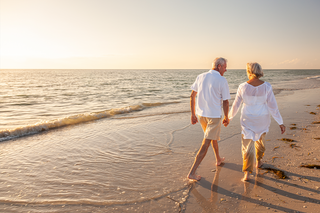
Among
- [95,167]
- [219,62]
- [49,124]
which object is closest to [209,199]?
[219,62]

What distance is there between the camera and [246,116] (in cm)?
338

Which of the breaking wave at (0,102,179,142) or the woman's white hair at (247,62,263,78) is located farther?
the breaking wave at (0,102,179,142)

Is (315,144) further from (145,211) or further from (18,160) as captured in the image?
(18,160)

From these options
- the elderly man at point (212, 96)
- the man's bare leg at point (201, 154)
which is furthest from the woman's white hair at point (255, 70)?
the man's bare leg at point (201, 154)

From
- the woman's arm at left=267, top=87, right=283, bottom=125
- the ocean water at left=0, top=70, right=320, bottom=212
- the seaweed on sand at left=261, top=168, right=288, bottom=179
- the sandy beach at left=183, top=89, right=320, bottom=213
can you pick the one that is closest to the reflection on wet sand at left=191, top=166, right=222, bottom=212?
the sandy beach at left=183, top=89, right=320, bottom=213

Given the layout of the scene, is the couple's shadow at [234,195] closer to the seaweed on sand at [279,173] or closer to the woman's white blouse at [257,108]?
the seaweed on sand at [279,173]

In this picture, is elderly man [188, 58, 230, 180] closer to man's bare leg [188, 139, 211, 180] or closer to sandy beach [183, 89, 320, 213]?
man's bare leg [188, 139, 211, 180]

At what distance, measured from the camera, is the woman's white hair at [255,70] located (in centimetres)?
320

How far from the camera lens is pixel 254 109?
10.8ft

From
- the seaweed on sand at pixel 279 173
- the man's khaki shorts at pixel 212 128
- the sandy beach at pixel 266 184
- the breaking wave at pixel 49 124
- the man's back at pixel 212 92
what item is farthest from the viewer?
the breaking wave at pixel 49 124

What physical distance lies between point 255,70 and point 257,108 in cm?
64

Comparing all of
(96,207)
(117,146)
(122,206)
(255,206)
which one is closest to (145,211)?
(122,206)

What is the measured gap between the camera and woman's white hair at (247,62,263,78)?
320 cm

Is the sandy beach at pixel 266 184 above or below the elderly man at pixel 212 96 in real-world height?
below
